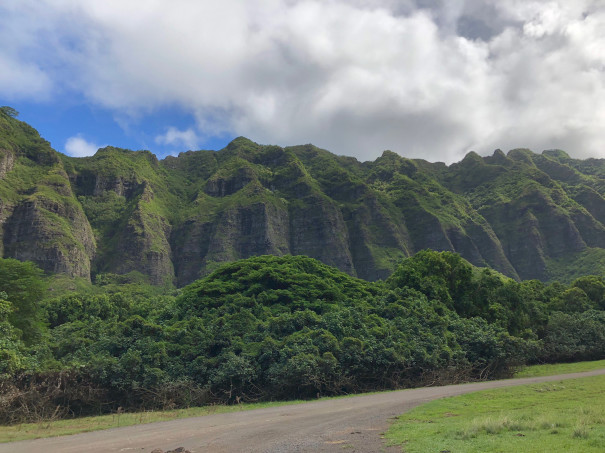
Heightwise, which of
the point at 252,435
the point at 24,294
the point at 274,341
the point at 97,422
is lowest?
the point at 97,422

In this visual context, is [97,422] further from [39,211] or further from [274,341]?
[39,211]

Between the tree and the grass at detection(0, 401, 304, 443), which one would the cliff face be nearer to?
the tree

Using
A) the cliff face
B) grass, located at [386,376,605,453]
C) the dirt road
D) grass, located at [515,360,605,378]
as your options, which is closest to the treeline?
grass, located at [515,360,605,378]

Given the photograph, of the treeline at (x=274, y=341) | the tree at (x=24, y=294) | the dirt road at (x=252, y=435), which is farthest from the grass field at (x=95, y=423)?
the tree at (x=24, y=294)

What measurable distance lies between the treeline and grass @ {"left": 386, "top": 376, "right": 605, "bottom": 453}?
1343 centimetres

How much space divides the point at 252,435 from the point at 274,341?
1755cm

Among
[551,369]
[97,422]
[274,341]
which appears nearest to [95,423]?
[97,422]

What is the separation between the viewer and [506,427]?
45.9ft

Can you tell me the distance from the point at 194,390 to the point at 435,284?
33.0 metres

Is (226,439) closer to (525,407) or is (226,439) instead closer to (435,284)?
(525,407)

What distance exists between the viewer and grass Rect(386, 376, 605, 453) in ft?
38.2

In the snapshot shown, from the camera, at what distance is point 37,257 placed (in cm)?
14788

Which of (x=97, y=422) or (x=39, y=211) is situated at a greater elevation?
(x=39, y=211)

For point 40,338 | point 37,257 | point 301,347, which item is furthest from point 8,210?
point 301,347
